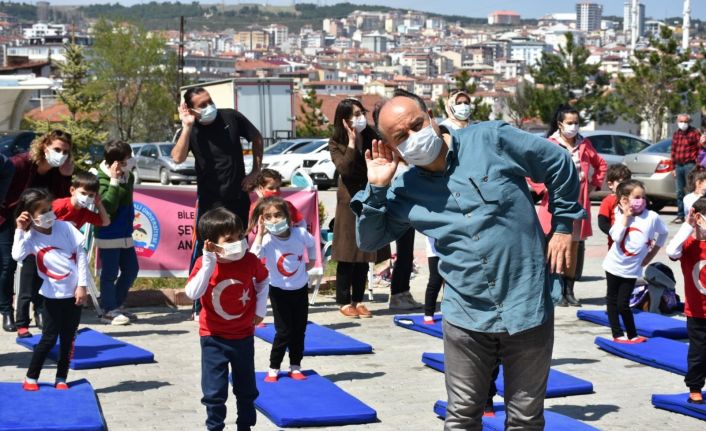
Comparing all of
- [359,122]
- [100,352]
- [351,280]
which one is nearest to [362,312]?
[351,280]

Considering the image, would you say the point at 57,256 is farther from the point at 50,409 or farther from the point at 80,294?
the point at 50,409

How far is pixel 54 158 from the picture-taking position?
400 inches

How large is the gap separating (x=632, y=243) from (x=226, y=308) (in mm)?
4455

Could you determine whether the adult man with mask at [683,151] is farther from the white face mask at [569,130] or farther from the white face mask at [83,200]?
the white face mask at [83,200]

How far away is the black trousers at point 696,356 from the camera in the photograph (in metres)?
7.95

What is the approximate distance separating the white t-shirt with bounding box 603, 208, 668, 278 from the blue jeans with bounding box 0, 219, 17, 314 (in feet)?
17.1

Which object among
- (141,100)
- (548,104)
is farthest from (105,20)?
(548,104)

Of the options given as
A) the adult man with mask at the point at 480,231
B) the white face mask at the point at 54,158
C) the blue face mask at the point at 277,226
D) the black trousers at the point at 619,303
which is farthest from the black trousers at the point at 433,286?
the adult man with mask at the point at 480,231

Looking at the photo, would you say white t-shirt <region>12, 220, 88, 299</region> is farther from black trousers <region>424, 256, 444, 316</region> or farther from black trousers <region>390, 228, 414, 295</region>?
black trousers <region>390, 228, 414, 295</region>

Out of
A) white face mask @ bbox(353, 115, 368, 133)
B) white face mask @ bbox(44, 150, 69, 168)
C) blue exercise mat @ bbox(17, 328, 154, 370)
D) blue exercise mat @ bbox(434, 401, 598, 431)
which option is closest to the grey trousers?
blue exercise mat @ bbox(434, 401, 598, 431)

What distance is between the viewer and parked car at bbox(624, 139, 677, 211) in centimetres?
2277

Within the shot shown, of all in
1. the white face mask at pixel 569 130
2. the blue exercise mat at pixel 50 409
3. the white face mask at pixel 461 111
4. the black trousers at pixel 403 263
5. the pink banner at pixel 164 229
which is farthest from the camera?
the pink banner at pixel 164 229

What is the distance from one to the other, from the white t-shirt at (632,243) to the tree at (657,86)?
42.1m

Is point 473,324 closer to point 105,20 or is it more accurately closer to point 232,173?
point 232,173
